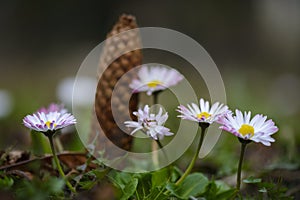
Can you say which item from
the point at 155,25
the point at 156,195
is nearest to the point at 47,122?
the point at 156,195

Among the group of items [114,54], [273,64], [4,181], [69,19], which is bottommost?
[4,181]

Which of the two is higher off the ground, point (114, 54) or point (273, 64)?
point (273, 64)

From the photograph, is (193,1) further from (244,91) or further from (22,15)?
(244,91)

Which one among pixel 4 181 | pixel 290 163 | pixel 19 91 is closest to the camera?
pixel 4 181

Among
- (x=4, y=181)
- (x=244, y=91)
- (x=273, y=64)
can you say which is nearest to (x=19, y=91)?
(x=244, y=91)

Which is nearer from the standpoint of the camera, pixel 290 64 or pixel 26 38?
pixel 290 64

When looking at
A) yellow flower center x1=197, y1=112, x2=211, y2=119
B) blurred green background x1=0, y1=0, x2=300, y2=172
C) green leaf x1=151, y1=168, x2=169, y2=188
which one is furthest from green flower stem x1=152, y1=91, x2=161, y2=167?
blurred green background x1=0, y1=0, x2=300, y2=172
